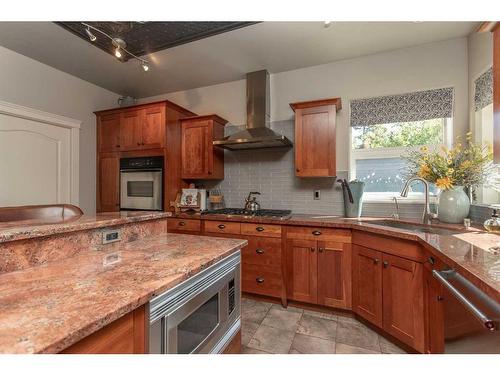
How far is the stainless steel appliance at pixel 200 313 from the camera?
841mm

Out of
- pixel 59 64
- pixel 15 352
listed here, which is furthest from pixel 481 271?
pixel 59 64

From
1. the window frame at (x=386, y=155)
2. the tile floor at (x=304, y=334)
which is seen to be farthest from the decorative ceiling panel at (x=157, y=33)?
the tile floor at (x=304, y=334)

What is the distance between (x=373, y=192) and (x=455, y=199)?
81 centimetres

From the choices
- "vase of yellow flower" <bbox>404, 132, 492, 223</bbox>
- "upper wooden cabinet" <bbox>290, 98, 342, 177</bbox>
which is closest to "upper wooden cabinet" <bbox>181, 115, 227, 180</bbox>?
"upper wooden cabinet" <bbox>290, 98, 342, 177</bbox>

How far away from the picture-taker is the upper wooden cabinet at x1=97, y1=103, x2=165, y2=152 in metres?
2.98

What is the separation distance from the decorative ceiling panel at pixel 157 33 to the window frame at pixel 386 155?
5.88ft

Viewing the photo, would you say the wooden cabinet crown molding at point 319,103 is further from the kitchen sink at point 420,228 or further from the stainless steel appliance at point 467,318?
the stainless steel appliance at point 467,318

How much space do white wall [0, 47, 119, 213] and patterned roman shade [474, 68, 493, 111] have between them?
449cm

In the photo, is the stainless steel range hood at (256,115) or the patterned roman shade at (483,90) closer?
the patterned roman shade at (483,90)

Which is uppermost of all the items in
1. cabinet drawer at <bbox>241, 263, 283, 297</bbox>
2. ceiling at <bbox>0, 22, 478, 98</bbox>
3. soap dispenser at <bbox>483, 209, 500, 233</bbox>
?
ceiling at <bbox>0, 22, 478, 98</bbox>

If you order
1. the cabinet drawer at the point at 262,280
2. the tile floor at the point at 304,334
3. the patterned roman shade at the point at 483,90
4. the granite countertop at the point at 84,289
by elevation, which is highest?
the patterned roman shade at the point at 483,90

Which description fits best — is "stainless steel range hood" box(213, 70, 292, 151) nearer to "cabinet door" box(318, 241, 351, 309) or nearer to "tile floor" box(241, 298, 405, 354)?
→ "cabinet door" box(318, 241, 351, 309)

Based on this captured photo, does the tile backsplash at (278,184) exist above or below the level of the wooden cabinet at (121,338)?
above

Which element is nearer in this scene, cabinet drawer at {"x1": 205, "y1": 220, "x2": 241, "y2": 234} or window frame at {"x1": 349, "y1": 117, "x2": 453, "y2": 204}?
window frame at {"x1": 349, "y1": 117, "x2": 453, "y2": 204}
